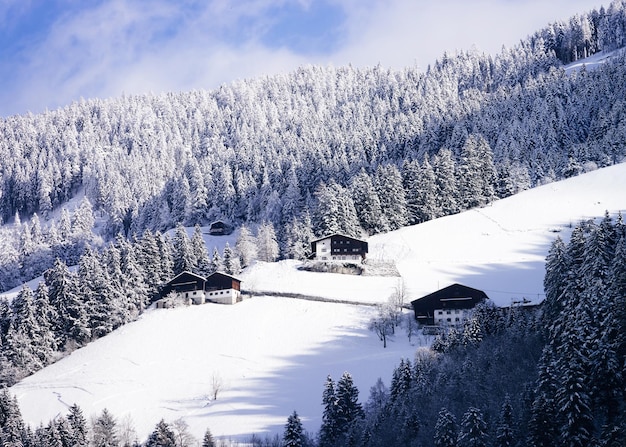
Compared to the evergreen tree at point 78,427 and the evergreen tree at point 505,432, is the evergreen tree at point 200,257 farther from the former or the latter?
the evergreen tree at point 505,432

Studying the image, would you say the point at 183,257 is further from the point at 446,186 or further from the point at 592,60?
the point at 592,60

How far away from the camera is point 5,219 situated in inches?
6777

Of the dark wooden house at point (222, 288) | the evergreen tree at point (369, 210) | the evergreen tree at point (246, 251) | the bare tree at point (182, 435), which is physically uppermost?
the evergreen tree at point (369, 210)

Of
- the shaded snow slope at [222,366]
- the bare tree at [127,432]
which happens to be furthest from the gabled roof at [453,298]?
the bare tree at [127,432]

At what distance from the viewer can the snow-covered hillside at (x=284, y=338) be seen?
2142 inches

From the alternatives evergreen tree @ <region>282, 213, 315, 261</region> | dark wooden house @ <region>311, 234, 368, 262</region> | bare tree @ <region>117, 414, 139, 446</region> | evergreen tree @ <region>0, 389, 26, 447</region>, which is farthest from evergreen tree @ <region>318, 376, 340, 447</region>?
evergreen tree @ <region>282, 213, 315, 261</region>

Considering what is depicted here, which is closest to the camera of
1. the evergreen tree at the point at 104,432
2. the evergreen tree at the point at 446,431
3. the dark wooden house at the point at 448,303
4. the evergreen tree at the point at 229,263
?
the evergreen tree at the point at 446,431

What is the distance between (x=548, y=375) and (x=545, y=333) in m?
11.3

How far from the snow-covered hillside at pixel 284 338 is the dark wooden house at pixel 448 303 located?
8.75ft

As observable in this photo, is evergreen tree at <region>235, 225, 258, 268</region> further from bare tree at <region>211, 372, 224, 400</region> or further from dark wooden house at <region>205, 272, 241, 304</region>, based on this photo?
bare tree at <region>211, 372, 224, 400</region>

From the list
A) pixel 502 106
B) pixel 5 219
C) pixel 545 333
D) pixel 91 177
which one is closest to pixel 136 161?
pixel 91 177

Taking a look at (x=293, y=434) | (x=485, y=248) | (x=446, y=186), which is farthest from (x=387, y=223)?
(x=293, y=434)

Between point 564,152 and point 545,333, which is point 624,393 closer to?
point 545,333

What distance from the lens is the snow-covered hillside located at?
178ft
